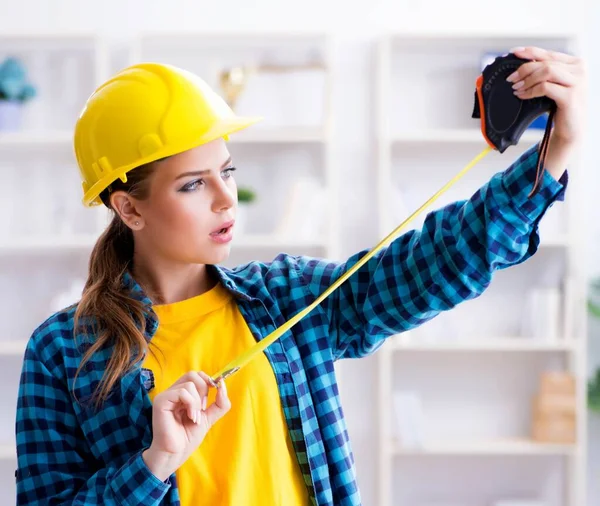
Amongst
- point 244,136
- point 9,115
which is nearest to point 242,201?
A: point 244,136

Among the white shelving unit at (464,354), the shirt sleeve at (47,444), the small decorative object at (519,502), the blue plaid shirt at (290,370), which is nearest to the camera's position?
the blue plaid shirt at (290,370)

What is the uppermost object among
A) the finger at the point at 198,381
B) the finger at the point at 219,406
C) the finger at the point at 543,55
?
the finger at the point at 543,55

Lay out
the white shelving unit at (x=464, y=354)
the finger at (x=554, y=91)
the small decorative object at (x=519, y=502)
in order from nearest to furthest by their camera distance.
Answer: the finger at (x=554, y=91), the small decorative object at (x=519, y=502), the white shelving unit at (x=464, y=354)

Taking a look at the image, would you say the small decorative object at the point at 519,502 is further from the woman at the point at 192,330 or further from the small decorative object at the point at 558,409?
the woman at the point at 192,330

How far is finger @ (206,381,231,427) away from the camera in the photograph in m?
1.08

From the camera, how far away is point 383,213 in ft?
10.6

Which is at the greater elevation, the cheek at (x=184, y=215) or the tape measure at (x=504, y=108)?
the tape measure at (x=504, y=108)

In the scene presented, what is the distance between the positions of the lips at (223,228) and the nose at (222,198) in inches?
0.8

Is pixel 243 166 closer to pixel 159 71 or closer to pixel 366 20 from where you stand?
pixel 366 20

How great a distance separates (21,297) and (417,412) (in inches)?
66.0

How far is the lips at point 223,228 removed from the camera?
1234 millimetres

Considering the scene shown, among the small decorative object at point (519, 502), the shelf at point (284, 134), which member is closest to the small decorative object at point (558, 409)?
the small decorative object at point (519, 502)

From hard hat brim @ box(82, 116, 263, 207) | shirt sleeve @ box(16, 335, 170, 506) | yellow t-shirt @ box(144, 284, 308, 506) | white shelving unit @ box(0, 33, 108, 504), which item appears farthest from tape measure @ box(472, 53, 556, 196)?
white shelving unit @ box(0, 33, 108, 504)

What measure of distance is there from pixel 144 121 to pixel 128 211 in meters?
0.16
